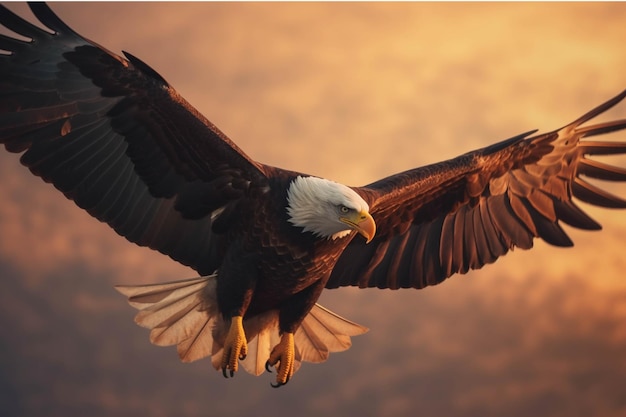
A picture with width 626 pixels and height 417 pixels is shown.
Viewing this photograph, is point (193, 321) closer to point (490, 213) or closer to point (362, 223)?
point (362, 223)

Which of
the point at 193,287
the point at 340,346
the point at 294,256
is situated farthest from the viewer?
the point at 340,346

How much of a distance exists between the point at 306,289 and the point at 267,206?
2.33 feet

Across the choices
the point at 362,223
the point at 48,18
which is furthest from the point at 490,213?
the point at 48,18

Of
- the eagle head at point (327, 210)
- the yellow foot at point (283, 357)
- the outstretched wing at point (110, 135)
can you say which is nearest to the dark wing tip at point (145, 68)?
the outstretched wing at point (110, 135)

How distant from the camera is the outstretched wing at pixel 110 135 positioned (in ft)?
22.1

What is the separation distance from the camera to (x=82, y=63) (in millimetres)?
6773

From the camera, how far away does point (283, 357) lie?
24.5ft

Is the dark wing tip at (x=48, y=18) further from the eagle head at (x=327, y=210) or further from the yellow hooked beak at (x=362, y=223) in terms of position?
the yellow hooked beak at (x=362, y=223)

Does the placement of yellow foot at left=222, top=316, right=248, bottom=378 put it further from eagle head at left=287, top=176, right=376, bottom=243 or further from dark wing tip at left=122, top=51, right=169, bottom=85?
dark wing tip at left=122, top=51, right=169, bottom=85

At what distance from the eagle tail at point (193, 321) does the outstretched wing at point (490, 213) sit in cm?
75

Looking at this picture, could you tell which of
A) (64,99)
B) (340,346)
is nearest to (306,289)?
(340,346)

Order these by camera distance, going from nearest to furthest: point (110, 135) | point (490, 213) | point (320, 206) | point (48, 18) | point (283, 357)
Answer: point (48, 18) < point (320, 206) < point (110, 135) < point (283, 357) < point (490, 213)

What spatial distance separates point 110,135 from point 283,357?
1.86m

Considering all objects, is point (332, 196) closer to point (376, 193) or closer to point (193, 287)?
point (376, 193)
